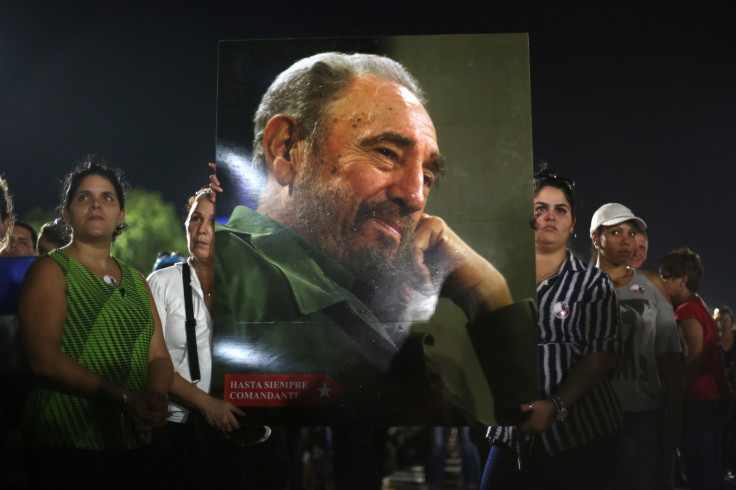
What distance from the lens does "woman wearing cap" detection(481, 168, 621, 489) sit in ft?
10.9

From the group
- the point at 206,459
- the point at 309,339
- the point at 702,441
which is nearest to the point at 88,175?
the point at 309,339

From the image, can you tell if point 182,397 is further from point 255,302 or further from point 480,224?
point 480,224

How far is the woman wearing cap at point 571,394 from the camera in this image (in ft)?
10.9

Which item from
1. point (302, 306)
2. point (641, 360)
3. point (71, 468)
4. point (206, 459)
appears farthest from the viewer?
point (641, 360)

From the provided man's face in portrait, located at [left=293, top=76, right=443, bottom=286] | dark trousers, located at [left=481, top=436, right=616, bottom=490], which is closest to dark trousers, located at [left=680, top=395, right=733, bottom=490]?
dark trousers, located at [left=481, top=436, right=616, bottom=490]

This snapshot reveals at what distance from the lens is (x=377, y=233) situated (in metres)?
3.15

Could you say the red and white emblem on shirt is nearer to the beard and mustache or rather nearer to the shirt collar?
the beard and mustache

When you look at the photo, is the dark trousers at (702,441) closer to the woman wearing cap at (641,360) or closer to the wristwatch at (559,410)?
the woman wearing cap at (641,360)

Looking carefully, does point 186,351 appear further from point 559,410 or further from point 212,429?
point 559,410

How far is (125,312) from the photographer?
122 inches

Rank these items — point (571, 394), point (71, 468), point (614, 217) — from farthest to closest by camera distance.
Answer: point (614, 217)
point (571, 394)
point (71, 468)

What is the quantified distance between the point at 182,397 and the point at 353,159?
1.27 metres

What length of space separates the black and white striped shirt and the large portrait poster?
0.29 m

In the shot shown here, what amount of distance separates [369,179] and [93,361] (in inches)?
52.5
